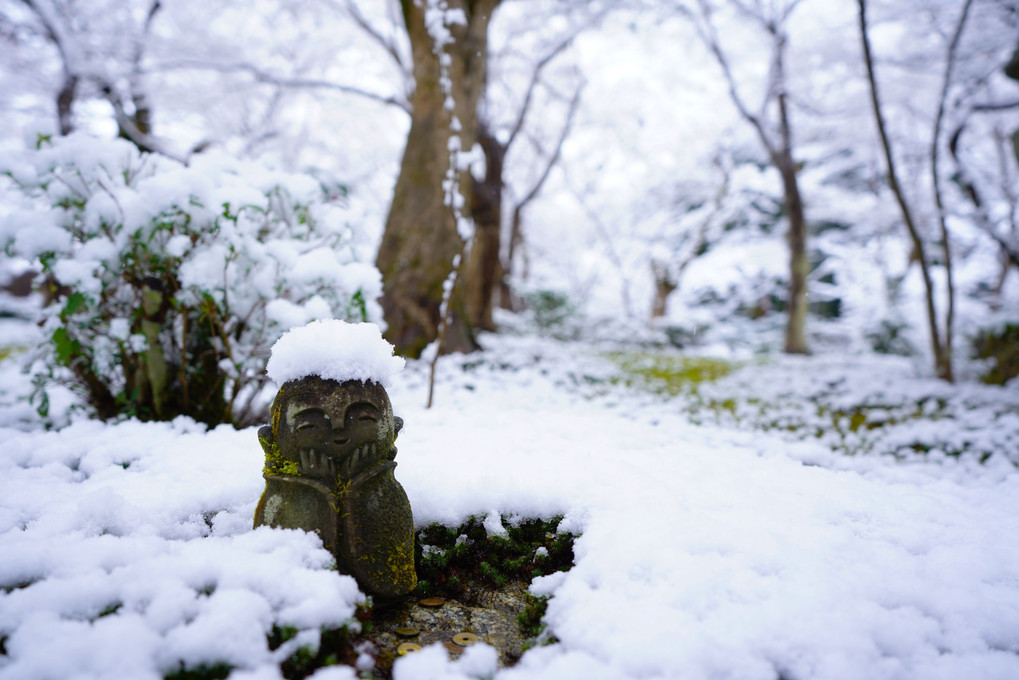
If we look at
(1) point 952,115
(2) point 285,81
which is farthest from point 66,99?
(1) point 952,115

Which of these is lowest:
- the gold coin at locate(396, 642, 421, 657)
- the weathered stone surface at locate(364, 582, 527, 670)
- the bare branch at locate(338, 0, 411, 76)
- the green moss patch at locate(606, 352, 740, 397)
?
the weathered stone surface at locate(364, 582, 527, 670)

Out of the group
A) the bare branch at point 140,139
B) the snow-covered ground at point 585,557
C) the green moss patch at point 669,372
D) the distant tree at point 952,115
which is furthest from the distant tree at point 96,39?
the distant tree at point 952,115

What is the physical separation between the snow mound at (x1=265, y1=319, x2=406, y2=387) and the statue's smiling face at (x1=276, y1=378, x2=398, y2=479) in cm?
3

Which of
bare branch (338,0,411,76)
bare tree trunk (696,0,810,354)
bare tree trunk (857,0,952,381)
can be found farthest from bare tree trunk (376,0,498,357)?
bare tree trunk (696,0,810,354)

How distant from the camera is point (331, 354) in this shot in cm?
143

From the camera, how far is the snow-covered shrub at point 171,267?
7.18 feet

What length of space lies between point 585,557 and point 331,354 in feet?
3.38

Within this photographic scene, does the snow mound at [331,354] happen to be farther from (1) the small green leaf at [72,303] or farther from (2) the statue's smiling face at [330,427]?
(1) the small green leaf at [72,303]

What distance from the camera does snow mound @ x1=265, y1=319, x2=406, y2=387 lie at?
1.43 m

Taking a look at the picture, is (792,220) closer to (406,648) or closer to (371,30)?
(371,30)

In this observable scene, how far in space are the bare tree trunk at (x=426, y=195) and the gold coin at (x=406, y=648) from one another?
3142mm

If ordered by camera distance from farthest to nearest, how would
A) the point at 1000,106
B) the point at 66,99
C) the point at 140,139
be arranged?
the point at 66,99 < the point at 1000,106 < the point at 140,139

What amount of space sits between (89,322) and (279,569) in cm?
201

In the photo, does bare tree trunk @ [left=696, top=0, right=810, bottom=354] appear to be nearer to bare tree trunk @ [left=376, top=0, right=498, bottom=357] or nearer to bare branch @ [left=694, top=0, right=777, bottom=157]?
bare branch @ [left=694, top=0, right=777, bottom=157]
